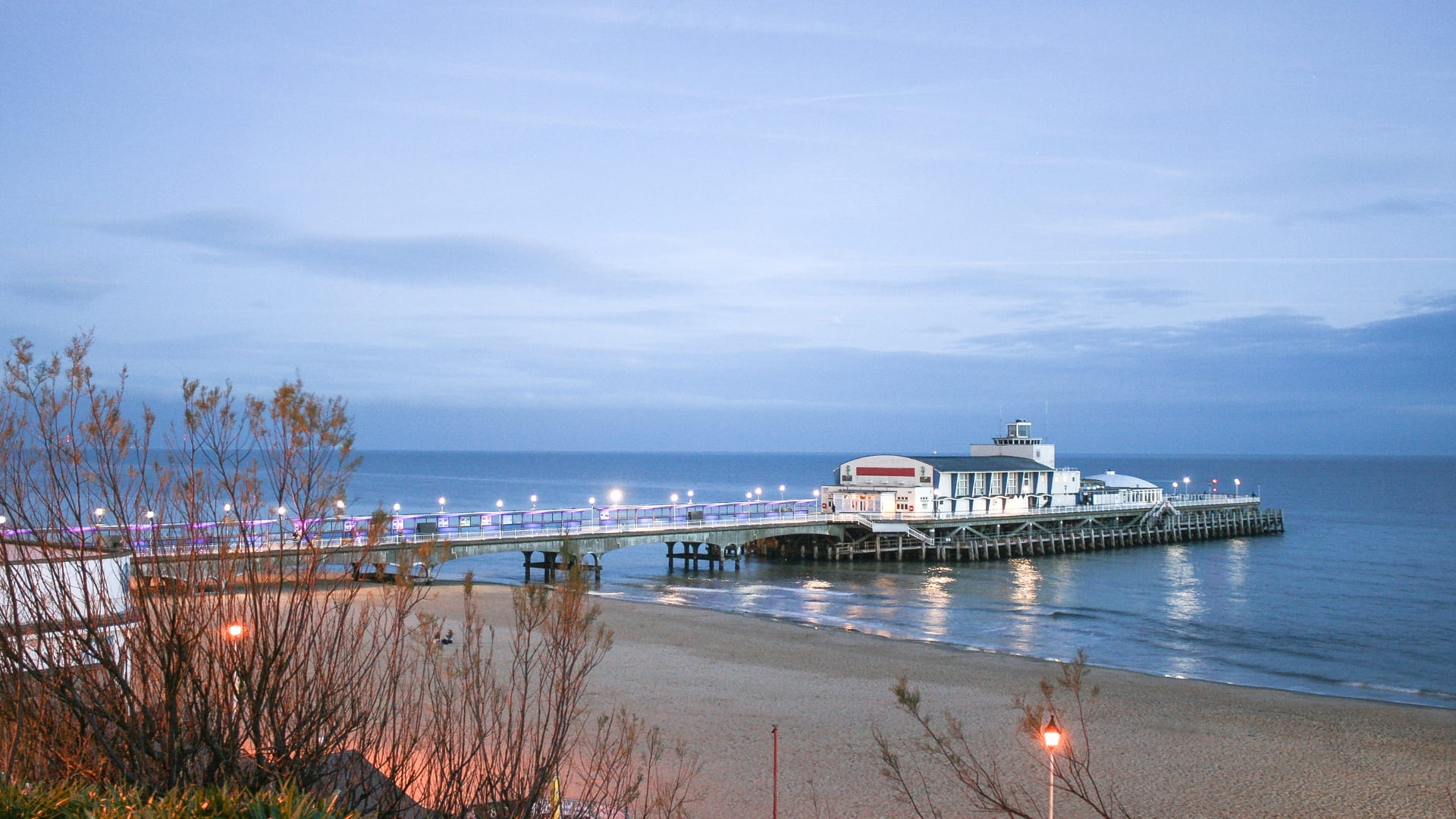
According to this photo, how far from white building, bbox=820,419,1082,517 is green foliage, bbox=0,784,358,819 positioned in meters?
53.7

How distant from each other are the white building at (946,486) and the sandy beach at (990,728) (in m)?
29.9

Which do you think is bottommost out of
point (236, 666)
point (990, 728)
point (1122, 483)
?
point (990, 728)

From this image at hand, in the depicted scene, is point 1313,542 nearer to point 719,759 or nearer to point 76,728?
point 719,759

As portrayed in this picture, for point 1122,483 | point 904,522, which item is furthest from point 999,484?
point 1122,483

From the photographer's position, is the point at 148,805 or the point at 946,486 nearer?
the point at 148,805

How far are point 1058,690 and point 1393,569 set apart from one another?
4441 centimetres

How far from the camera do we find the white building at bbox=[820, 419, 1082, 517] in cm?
6438

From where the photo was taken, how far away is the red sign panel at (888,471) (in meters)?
65.5

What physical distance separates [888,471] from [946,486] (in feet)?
12.0

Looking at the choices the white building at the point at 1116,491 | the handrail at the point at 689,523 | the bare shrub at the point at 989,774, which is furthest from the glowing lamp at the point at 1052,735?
the white building at the point at 1116,491

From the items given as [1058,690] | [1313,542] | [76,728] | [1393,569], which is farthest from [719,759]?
[1313,542]

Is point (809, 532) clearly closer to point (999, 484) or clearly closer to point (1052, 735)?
A: point (999, 484)

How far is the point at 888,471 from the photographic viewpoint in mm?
65875

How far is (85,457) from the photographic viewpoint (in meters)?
A: 9.73
